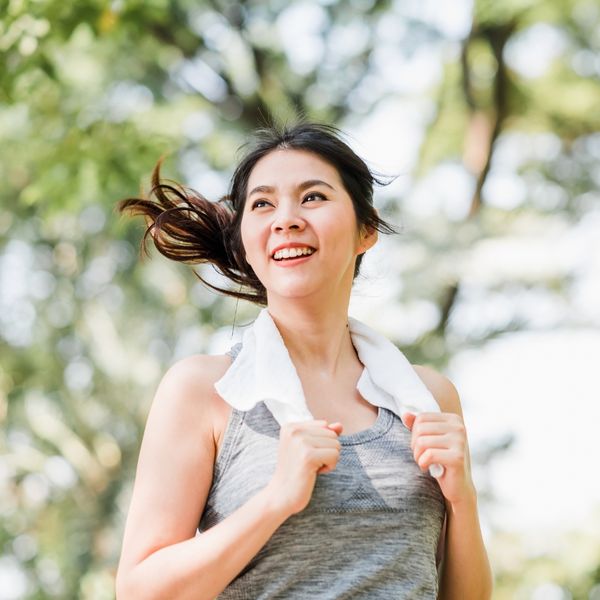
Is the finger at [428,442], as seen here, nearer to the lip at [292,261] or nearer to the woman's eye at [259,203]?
the lip at [292,261]

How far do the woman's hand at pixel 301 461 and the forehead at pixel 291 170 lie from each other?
0.55 m

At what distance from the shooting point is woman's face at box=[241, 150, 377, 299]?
1975 mm

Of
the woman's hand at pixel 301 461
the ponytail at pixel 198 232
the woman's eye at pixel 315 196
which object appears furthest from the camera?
the ponytail at pixel 198 232

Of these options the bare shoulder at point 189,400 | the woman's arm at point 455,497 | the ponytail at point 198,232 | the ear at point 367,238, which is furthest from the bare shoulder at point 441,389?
the bare shoulder at point 189,400

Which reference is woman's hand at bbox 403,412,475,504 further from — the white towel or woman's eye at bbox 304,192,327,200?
woman's eye at bbox 304,192,327,200

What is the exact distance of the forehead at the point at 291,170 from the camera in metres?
2.06

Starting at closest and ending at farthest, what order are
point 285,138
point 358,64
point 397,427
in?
point 397,427, point 285,138, point 358,64

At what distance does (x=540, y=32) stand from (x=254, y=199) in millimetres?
6945

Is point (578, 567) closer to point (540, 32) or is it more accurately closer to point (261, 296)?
point (540, 32)

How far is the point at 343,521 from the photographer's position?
183 centimetres

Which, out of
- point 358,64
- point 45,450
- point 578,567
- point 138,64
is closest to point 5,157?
point 138,64

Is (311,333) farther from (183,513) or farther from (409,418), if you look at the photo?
(183,513)

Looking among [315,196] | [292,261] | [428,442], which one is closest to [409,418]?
[428,442]

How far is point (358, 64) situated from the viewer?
29.9ft
